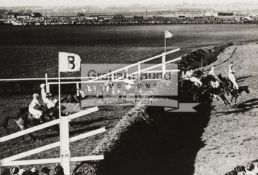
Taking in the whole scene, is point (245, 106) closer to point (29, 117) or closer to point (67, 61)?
point (29, 117)

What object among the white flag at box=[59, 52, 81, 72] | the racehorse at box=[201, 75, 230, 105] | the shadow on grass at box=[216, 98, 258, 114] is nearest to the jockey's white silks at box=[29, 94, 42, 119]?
the white flag at box=[59, 52, 81, 72]

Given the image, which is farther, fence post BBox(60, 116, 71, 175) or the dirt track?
the dirt track

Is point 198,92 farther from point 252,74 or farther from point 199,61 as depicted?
point 199,61

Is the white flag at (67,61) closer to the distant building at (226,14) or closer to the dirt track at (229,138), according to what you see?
the dirt track at (229,138)

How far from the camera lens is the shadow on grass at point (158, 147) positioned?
28.1 feet

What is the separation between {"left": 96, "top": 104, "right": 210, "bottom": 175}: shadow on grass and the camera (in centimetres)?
856

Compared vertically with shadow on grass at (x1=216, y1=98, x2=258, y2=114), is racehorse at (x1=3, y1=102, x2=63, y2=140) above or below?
above

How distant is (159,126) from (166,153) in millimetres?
931

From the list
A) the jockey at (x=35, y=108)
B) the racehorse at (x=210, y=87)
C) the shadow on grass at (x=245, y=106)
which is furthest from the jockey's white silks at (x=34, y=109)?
the shadow on grass at (x=245, y=106)

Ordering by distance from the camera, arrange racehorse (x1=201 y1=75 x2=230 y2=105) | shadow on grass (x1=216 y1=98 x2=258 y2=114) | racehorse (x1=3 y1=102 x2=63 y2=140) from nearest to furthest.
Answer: racehorse (x1=3 y1=102 x2=63 y2=140), shadow on grass (x1=216 y1=98 x2=258 y2=114), racehorse (x1=201 y1=75 x2=230 y2=105)

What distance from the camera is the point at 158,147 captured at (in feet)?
34.4

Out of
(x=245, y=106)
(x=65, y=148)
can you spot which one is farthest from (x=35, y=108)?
(x=245, y=106)

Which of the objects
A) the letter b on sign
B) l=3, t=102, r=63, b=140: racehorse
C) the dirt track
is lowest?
the dirt track

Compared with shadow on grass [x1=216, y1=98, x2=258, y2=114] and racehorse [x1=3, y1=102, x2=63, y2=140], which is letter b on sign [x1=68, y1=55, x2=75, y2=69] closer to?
racehorse [x1=3, y1=102, x2=63, y2=140]
